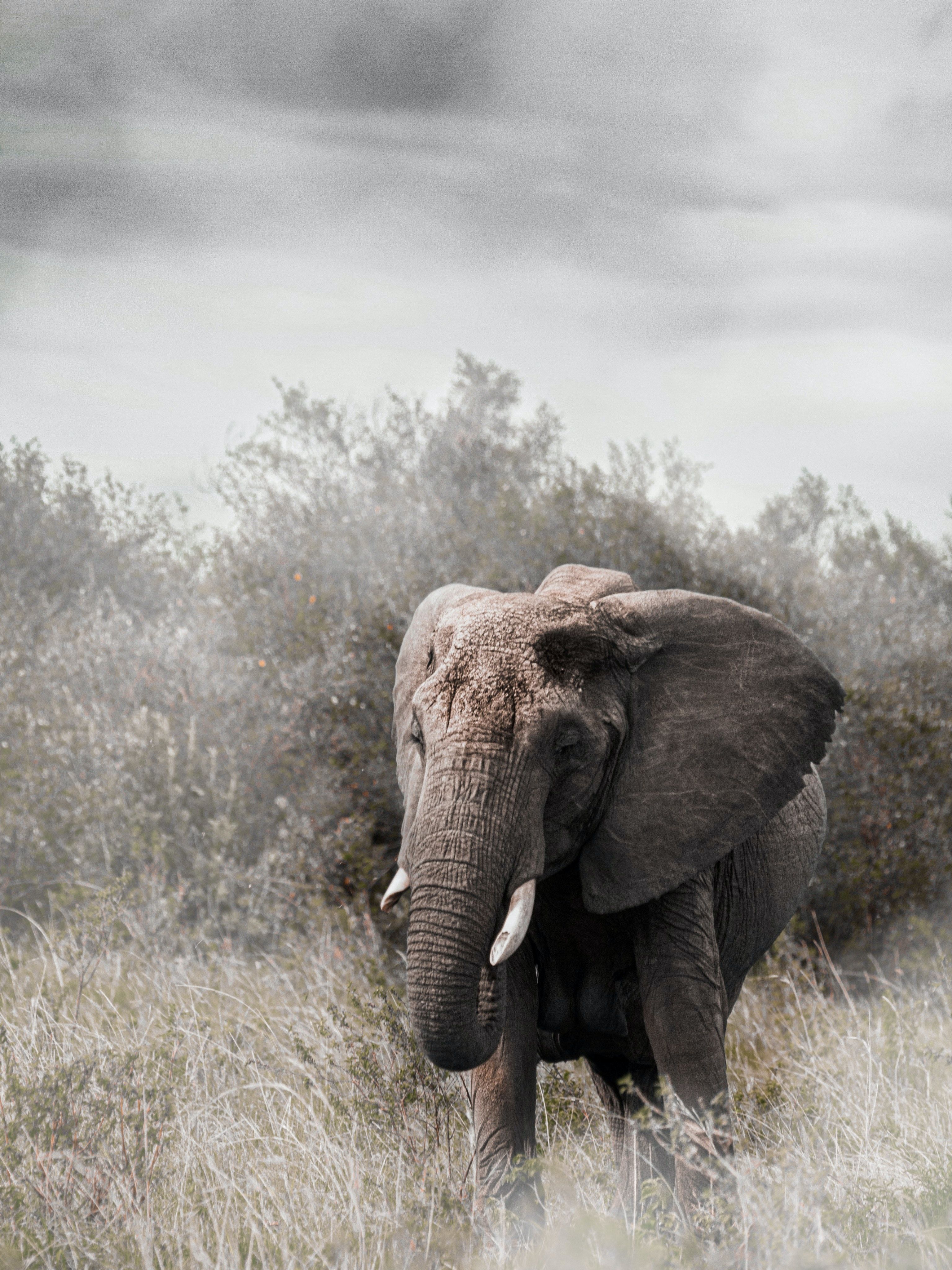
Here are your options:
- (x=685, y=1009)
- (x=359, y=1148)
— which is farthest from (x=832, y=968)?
(x=359, y=1148)

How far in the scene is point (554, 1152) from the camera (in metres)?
4.73

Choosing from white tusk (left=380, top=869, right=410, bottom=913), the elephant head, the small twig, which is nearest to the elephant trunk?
the elephant head

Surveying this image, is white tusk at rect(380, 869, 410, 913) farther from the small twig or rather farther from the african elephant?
the small twig

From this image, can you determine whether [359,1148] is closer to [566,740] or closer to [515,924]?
[515,924]

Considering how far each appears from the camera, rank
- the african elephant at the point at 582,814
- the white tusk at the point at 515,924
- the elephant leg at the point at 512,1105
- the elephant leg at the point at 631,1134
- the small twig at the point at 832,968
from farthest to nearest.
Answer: the small twig at the point at 832,968
the elephant leg at the point at 631,1134
the elephant leg at the point at 512,1105
the african elephant at the point at 582,814
the white tusk at the point at 515,924

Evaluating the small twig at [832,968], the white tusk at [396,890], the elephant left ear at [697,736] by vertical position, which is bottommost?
the small twig at [832,968]

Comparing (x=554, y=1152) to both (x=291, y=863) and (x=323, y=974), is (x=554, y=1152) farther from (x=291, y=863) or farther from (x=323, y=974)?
(x=291, y=863)

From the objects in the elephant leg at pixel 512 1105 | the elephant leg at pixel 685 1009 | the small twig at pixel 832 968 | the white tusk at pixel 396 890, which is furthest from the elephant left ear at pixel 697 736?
the small twig at pixel 832 968

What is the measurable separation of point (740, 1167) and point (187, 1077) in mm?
2216

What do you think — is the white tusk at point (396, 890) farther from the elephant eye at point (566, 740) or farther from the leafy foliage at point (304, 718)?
the leafy foliage at point (304, 718)

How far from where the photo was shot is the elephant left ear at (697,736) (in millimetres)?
3697

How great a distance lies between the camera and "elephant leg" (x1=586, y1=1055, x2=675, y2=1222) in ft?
14.0

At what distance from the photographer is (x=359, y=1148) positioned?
4320 mm

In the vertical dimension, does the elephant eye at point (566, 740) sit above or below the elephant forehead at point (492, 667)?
below
